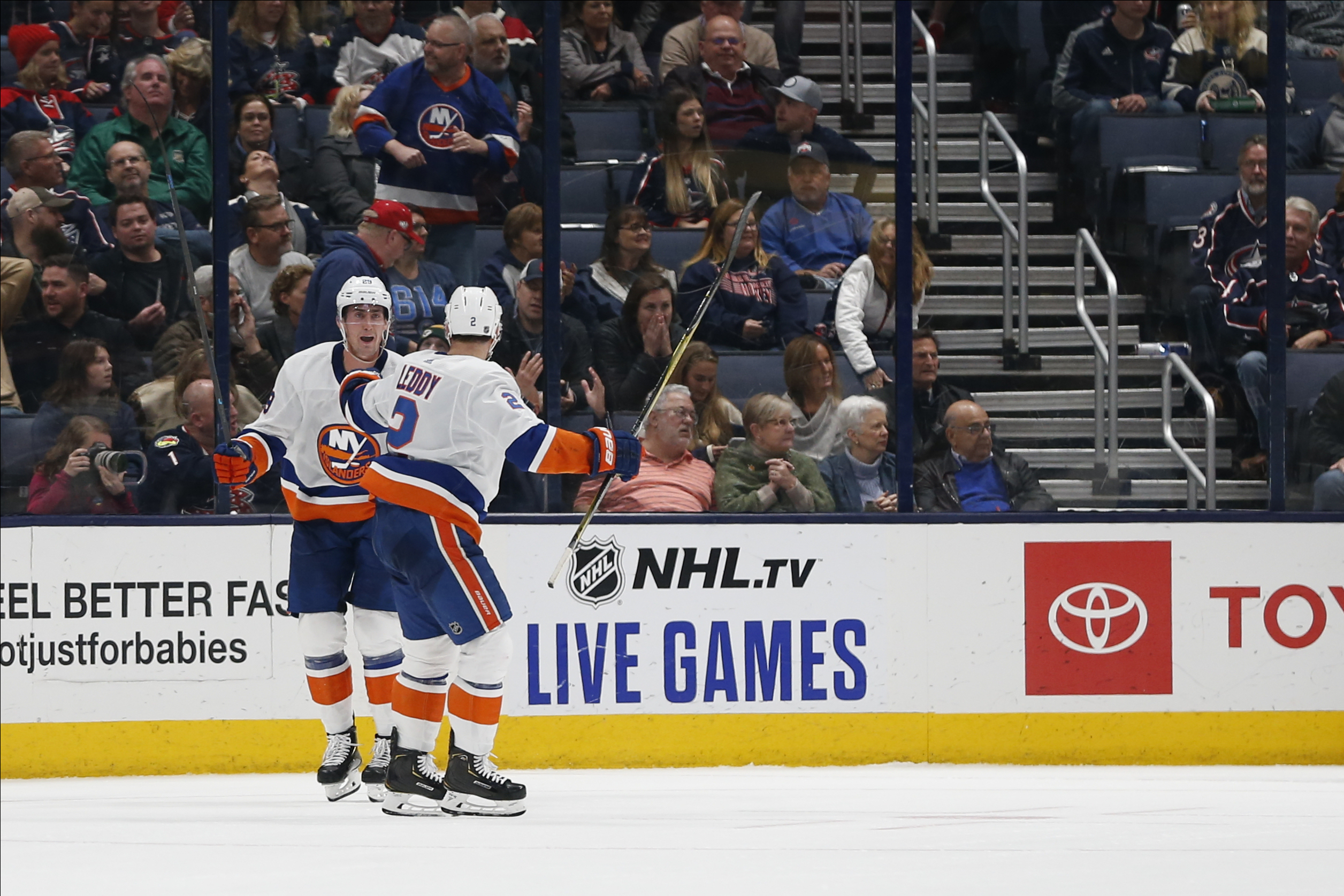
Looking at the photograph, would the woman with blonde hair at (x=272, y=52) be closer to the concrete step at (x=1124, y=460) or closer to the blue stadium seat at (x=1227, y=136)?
the concrete step at (x=1124, y=460)

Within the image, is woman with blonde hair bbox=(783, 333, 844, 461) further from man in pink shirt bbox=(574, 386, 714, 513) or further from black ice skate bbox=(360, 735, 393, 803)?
black ice skate bbox=(360, 735, 393, 803)

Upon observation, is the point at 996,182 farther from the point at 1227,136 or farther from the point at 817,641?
the point at 817,641

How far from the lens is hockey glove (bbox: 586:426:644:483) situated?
4.66 meters

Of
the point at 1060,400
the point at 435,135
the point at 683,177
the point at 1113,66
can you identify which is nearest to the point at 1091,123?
the point at 1113,66

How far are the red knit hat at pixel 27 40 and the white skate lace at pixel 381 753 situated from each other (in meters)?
2.97

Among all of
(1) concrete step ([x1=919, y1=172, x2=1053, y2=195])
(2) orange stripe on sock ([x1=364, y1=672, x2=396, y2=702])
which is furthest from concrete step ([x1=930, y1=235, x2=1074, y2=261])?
(2) orange stripe on sock ([x1=364, y1=672, x2=396, y2=702])

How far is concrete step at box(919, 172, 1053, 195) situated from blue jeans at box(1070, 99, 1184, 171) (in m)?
0.15

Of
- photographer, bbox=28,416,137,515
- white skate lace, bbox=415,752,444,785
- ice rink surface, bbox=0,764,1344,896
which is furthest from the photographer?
photographer, bbox=28,416,137,515

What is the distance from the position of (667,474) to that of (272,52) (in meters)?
2.19

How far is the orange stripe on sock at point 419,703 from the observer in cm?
480

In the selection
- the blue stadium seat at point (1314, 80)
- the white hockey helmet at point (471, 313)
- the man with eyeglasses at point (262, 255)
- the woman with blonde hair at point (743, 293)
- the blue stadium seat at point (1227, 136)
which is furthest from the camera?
the blue stadium seat at point (1314, 80)

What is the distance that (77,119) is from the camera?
20.6 feet

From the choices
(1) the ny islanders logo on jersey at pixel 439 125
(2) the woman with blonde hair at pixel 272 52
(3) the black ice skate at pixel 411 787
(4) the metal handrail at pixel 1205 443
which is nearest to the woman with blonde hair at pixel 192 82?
(2) the woman with blonde hair at pixel 272 52

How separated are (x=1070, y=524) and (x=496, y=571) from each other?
1.93 m
